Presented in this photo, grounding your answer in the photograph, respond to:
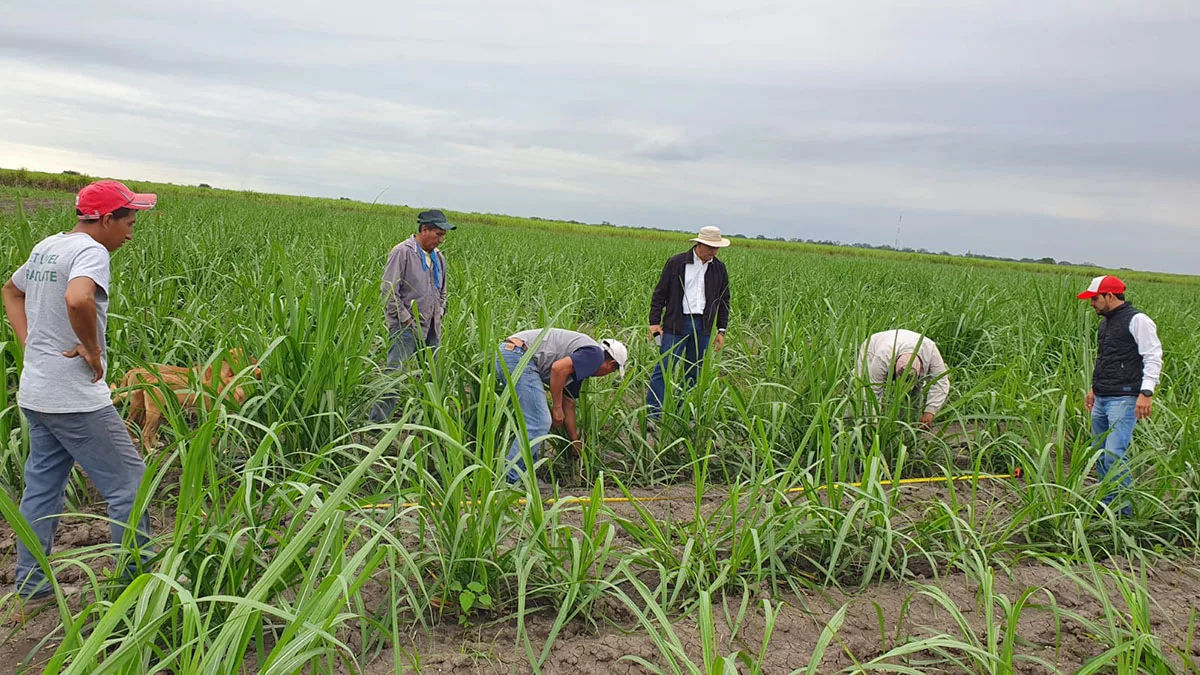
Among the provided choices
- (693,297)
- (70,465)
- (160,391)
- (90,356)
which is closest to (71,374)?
(90,356)

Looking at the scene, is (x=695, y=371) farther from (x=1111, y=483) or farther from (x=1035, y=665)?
(x=1035, y=665)

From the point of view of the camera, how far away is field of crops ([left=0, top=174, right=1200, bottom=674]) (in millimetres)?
2047

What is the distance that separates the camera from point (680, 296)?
538cm

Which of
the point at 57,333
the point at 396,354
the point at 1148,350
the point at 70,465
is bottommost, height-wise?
the point at 70,465

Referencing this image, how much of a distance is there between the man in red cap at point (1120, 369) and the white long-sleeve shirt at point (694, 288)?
2.42 m

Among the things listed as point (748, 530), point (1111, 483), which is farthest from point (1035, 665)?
point (1111, 483)

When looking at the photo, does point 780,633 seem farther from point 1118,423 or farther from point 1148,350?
point 1148,350

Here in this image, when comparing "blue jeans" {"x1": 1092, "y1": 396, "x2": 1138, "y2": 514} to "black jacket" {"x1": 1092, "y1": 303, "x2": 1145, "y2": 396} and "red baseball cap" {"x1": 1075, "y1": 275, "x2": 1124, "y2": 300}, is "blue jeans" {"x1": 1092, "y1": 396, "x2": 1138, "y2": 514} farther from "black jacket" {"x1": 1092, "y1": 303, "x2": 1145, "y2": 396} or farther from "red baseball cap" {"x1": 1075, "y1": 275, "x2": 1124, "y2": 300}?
"red baseball cap" {"x1": 1075, "y1": 275, "x2": 1124, "y2": 300}

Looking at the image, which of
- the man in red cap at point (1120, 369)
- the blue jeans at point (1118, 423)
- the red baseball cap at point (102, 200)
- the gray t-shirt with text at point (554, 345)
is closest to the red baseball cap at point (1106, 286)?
the man in red cap at point (1120, 369)

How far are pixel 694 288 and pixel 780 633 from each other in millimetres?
3067

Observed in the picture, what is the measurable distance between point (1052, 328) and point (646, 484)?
208 inches

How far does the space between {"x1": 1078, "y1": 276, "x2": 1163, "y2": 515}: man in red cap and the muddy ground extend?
137 cm

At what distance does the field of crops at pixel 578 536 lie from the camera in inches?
80.6

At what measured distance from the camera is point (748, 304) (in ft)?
29.7
